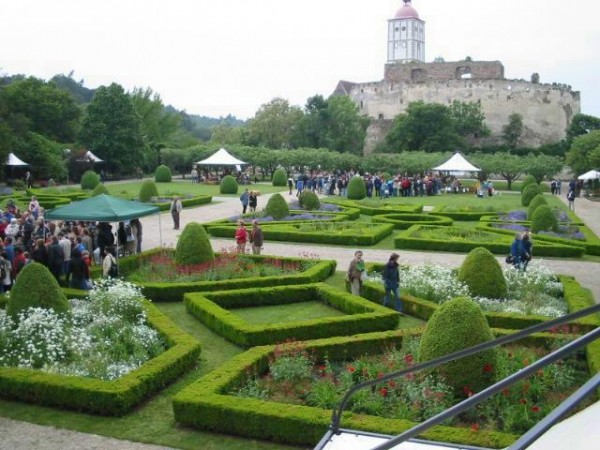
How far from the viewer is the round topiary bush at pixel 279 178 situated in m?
38.8

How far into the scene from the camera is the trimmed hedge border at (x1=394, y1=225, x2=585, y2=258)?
16531mm

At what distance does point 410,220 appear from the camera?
2222 cm

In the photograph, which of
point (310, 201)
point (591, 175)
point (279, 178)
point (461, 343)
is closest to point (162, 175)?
point (279, 178)

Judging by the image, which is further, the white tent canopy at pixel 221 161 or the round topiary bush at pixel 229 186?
the white tent canopy at pixel 221 161

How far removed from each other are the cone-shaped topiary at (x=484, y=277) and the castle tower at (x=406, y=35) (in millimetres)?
87392

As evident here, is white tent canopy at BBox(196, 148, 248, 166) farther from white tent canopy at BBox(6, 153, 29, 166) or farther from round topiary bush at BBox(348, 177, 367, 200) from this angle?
round topiary bush at BBox(348, 177, 367, 200)

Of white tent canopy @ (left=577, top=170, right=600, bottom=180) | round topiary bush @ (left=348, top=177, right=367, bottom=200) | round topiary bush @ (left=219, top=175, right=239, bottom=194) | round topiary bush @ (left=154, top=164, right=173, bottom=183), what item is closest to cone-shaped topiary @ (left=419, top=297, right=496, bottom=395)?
round topiary bush @ (left=348, top=177, right=367, bottom=200)

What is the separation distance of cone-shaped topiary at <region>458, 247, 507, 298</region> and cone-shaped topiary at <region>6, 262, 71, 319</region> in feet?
22.5

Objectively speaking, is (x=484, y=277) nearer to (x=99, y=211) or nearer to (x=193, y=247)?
(x=193, y=247)

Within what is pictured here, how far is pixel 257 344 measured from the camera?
8.98 metres

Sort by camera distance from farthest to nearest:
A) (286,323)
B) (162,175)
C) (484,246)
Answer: (162,175) < (484,246) < (286,323)

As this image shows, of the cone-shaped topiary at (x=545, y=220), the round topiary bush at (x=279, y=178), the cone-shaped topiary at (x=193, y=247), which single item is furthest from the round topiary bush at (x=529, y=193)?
the cone-shaped topiary at (x=193, y=247)

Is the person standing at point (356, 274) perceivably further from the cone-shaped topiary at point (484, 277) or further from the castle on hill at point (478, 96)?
the castle on hill at point (478, 96)

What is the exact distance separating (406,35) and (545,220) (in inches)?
3227
